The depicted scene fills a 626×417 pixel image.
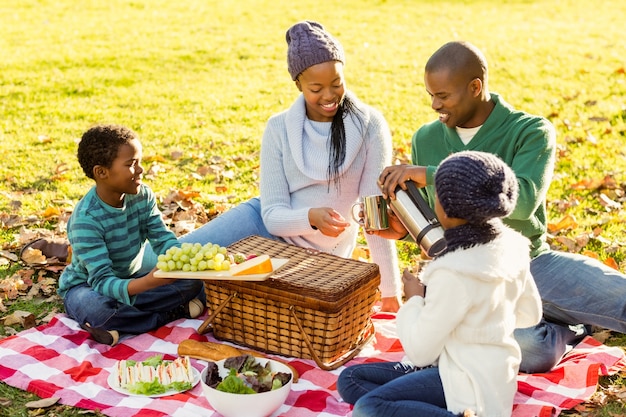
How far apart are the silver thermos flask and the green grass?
3.24 ft

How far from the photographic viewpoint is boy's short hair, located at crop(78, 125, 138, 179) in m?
4.09

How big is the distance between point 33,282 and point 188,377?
1.56 meters

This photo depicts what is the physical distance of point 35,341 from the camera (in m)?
4.01

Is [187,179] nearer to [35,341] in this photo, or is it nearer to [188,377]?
[35,341]

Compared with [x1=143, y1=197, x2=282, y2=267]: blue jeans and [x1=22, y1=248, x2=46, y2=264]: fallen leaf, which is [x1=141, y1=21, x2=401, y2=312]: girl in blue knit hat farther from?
[x1=22, y1=248, x2=46, y2=264]: fallen leaf

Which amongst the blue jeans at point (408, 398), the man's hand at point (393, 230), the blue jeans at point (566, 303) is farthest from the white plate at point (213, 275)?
the blue jeans at point (566, 303)

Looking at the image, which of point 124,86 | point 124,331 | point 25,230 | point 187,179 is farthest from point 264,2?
point 124,331

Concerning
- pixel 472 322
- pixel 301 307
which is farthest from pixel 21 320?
pixel 472 322

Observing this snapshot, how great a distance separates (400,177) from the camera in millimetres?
3596

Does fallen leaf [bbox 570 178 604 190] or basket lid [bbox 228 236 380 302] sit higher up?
basket lid [bbox 228 236 380 302]

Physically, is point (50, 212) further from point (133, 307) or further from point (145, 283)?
point (145, 283)

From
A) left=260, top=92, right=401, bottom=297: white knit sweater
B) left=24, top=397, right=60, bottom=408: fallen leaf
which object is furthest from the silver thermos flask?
left=24, top=397, right=60, bottom=408: fallen leaf

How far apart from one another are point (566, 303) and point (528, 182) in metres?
0.59

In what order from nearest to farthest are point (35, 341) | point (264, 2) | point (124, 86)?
1. point (35, 341)
2. point (124, 86)
3. point (264, 2)
